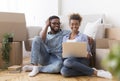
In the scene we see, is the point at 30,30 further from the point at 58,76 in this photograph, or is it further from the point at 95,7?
the point at 58,76

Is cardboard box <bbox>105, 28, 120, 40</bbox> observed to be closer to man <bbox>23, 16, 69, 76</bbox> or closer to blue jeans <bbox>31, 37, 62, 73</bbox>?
man <bbox>23, 16, 69, 76</bbox>

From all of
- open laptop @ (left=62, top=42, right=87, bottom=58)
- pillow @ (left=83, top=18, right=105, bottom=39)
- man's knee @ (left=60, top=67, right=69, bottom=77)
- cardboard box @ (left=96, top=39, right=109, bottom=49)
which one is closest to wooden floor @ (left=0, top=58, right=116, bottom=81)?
man's knee @ (left=60, top=67, right=69, bottom=77)

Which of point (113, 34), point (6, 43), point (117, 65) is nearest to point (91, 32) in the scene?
point (113, 34)

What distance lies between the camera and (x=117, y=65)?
0.09 m

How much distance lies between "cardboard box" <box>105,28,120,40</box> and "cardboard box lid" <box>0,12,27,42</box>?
1.23m

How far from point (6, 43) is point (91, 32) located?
116cm

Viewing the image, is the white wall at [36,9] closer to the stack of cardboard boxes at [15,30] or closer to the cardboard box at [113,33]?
the stack of cardboard boxes at [15,30]

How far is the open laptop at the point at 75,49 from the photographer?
87.3 inches

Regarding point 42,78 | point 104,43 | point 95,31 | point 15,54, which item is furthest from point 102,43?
point 15,54

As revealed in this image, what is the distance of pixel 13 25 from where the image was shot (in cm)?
303

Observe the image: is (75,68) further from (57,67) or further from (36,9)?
(36,9)

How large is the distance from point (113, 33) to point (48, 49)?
996 mm

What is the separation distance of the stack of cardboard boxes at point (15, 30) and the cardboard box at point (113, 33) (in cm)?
123

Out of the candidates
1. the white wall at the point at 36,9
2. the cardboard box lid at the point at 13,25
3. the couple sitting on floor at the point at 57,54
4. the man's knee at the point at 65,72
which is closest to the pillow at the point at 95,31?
the couple sitting on floor at the point at 57,54
